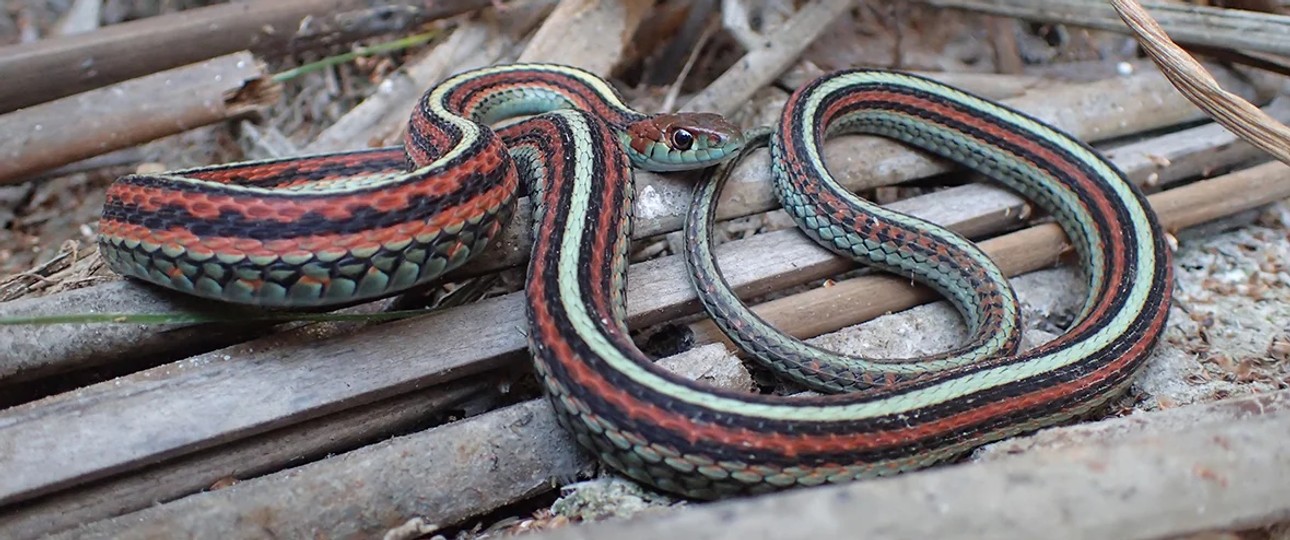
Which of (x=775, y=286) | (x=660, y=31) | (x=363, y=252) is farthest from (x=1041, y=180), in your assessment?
→ (x=363, y=252)

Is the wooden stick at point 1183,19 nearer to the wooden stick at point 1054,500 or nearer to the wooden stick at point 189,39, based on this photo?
the wooden stick at point 189,39

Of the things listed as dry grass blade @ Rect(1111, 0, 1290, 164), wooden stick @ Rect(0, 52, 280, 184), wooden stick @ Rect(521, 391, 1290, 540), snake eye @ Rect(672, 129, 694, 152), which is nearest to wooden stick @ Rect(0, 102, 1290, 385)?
snake eye @ Rect(672, 129, 694, 152)

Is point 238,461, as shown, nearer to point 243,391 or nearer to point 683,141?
point 243,391

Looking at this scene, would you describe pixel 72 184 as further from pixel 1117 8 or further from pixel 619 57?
pixel 1117 8

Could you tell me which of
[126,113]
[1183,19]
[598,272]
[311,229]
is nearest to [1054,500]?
[598,272]

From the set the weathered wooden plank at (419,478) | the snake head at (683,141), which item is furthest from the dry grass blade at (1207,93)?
the snake head at (683,141)

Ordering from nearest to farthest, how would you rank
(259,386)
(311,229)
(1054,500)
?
(1054,500) → (311,229) → (259,386)

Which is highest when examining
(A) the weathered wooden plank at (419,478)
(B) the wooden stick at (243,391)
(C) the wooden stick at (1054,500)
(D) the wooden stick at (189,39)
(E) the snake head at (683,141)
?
(D) the wooden stick at (189,39)
